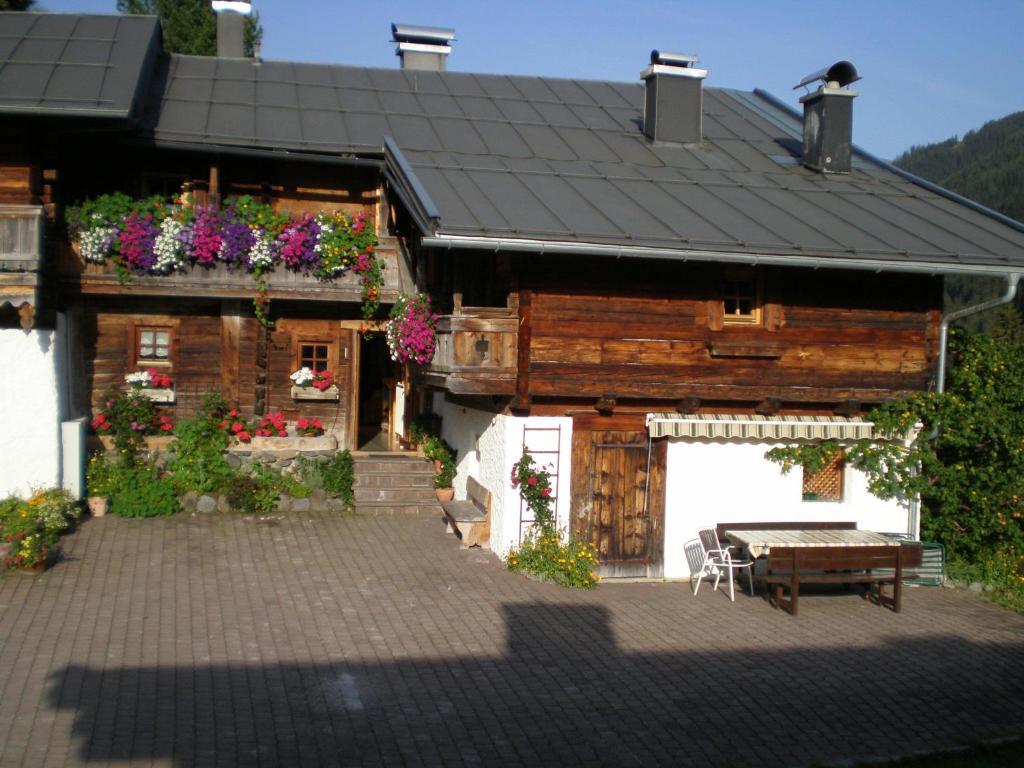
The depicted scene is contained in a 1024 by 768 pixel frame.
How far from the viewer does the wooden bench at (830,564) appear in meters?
11.7

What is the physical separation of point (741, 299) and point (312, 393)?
7612mm

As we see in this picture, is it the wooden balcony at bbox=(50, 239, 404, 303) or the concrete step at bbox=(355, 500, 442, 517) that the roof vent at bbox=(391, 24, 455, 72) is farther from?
the concrete step at bbox=(355, 500, 442, 517)

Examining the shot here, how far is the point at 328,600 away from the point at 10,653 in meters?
3.33

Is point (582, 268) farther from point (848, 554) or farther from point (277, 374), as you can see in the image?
point (277, 374)

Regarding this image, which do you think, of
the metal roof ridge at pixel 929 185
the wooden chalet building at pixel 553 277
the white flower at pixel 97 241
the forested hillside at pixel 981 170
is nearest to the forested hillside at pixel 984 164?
the forested hillside at pixel 981 170

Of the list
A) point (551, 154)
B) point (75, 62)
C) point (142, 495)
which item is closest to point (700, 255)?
point (551, 154)

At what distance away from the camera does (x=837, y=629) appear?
11.4 metres

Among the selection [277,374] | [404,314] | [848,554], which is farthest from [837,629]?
[277,374]

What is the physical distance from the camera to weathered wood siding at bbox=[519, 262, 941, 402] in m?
12.8

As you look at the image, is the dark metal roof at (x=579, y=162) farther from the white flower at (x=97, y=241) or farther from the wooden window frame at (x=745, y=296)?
the white flower at (x=97, y=241)

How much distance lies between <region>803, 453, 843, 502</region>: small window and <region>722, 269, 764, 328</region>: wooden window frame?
2.28 m

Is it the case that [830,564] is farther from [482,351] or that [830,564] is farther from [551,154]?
[551,154]

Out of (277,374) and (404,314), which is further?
(277,374)

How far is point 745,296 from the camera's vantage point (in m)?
13.8
